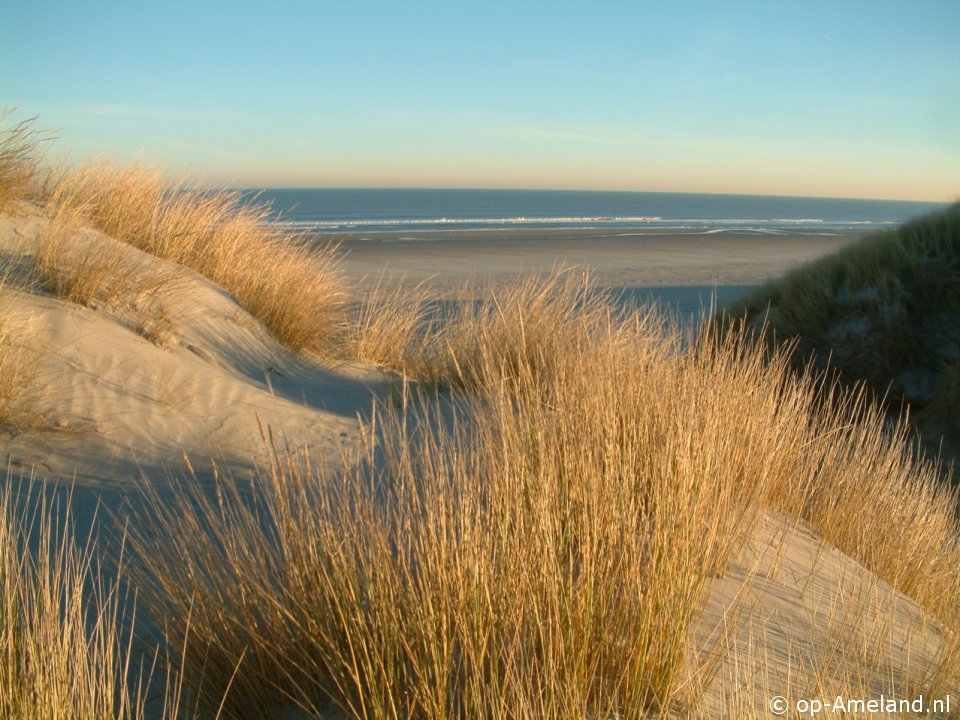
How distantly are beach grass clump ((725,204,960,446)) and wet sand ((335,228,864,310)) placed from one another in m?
3.65

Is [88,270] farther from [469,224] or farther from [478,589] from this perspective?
[469,224]

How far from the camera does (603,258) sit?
963 inches

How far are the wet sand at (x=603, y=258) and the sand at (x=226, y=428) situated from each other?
5.91 metres

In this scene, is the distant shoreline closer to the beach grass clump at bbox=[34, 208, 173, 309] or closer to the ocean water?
the ocean water

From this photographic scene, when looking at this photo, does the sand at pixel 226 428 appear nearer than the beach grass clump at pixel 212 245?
Yes

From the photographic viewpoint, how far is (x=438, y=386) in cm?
646

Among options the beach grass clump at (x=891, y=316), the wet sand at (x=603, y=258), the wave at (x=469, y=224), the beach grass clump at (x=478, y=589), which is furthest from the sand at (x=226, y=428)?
the wave at (x=469, y=224)

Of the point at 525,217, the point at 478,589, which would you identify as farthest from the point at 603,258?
the point at 525,217

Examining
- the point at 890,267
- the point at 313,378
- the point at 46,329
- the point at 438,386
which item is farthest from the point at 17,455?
the point at 890,267

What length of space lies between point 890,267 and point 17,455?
8.10m

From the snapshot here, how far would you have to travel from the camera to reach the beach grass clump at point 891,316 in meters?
7.05

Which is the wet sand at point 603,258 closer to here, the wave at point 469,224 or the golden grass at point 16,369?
the wave at point 469,224

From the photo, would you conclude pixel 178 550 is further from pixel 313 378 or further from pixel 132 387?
pixel 313 378

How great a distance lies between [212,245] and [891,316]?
22.7ft
